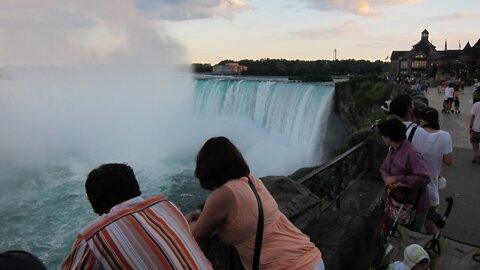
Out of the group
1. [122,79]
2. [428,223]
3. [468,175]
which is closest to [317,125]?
[468,175]

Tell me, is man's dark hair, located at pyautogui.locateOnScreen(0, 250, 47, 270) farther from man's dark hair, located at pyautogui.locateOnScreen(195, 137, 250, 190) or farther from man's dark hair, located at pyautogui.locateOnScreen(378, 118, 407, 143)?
man's dark hair, located at pyautogui.locateOnScreen(378, 118, 407, 143)

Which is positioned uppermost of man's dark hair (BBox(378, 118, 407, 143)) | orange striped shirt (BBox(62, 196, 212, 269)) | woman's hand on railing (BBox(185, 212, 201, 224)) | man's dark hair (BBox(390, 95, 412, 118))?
man's dark hair (BBox(390, 95, 412, 118))

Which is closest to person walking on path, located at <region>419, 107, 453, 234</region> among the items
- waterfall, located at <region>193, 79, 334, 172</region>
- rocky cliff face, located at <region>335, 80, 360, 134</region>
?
waterfall, located at <region>193, 79, 334, 172</region>

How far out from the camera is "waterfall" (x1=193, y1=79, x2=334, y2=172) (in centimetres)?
2292

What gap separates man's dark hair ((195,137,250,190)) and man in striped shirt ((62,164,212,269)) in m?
0.37

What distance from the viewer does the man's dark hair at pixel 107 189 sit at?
5.85 feet

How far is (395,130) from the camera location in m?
3.36

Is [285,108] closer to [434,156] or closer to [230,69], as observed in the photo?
[434,156]

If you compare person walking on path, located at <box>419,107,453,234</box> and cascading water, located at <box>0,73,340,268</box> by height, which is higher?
person walking on path, located at <box>419,107,453,234</box>

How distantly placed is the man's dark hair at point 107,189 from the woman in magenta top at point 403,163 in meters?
2.33

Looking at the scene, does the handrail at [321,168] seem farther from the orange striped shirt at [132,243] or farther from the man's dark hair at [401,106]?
the orange striped shirt at [132,243]

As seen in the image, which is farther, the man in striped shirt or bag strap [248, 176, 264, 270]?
bag strap [248, 176, 264, 270]

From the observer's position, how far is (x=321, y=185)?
452 centimetres

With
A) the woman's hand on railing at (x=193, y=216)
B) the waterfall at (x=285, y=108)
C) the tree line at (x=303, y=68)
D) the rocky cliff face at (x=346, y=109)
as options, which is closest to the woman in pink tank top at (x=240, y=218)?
the woman's hand on railing at (x=193, y=216)
